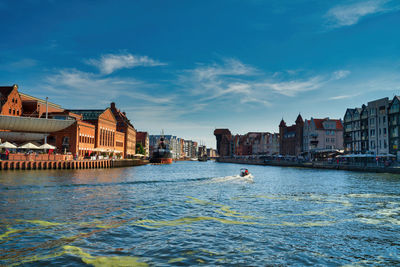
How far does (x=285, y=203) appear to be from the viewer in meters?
26.3

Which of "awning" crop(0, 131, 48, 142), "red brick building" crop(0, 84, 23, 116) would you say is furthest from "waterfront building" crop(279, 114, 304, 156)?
"red brick building" crop(0, 84, 23, 116)

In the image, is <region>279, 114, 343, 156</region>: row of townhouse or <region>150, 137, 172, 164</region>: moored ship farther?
<region>150, 137, 172, 164</region>: moored ship

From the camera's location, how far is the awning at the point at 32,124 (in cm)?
7723

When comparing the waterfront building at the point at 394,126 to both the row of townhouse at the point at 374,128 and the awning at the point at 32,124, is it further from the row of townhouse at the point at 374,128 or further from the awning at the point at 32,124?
the awning at the point at 32,124

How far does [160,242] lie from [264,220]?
760 cm

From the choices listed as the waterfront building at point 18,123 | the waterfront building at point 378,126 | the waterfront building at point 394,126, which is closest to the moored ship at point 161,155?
the waterfront building at point 18,123

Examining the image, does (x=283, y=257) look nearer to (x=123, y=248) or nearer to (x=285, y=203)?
(x=123, y=248)

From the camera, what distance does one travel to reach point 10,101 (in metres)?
88.4

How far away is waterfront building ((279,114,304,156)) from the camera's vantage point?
526 feet

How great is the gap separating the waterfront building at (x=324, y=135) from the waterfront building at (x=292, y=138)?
12408 mm

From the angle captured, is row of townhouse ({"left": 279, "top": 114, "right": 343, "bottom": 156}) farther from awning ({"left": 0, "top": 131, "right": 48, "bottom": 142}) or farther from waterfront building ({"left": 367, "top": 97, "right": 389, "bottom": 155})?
awning ({"left": 0, "top": 131, "right": 48, "bottom": 142})

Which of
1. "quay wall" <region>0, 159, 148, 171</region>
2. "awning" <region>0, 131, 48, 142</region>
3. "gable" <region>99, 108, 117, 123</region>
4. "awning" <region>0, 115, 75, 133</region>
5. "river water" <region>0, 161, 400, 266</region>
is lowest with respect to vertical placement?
"river water" <region>0, 161, 400, 266</region>

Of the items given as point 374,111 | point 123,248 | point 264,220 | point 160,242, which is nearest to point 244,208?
point 264,220

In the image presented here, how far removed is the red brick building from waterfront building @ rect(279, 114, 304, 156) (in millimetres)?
124311
